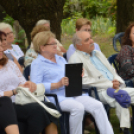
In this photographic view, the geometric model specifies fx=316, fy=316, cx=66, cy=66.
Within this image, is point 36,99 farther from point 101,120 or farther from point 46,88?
point 101,120

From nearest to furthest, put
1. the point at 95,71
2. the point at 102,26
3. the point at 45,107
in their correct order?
the point at 45,107
the point at 95,71
the point at 102,26

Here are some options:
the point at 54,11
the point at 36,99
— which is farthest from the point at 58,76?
the point at 54,11

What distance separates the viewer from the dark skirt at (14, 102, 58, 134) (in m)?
3.27

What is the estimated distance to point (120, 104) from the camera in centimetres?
392

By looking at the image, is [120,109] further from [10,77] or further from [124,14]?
[124,14]

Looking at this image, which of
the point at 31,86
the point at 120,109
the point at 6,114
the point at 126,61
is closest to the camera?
the point at 6,114

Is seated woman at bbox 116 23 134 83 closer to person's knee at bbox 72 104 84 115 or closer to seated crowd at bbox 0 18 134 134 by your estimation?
seated crowd at bbox 0 18 134 134

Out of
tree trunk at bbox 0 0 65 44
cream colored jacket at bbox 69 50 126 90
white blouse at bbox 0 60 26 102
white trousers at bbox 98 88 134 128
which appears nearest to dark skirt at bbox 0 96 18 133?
white blouse at bbox 0 60 26 102

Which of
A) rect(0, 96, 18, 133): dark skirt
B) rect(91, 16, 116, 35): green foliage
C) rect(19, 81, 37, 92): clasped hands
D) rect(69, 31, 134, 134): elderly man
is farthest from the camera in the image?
rect(91, 16, 116, 35): green foliage

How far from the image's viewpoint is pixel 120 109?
3.97m

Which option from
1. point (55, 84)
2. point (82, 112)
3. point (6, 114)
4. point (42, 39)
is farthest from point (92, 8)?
point (6, 114)

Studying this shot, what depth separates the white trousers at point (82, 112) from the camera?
11.8 ft

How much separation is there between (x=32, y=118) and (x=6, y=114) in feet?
1.01

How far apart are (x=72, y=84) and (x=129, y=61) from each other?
4.16ft
